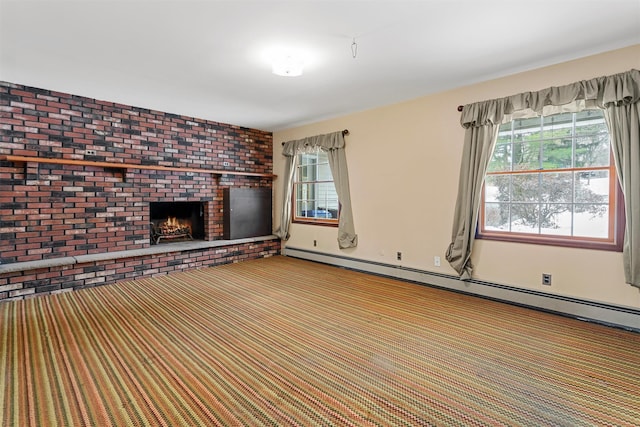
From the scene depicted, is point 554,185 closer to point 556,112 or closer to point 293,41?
point 556,112

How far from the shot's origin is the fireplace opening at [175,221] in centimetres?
534

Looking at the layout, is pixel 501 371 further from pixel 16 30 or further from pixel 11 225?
pixel 11 225

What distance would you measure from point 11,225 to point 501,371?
5.18m

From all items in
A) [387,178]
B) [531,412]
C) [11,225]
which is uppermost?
[387,178]

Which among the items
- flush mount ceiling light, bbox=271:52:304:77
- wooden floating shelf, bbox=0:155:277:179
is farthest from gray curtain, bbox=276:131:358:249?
flush mount ceiling light, bbox=271:52:304:77

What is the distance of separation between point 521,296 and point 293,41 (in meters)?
3.47

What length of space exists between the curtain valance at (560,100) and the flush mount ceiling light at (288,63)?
2068 millimetres

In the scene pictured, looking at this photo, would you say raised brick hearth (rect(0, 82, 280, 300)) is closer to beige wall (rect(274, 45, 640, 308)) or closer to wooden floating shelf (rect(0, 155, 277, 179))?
wooden floating shelf (rect(0, 155, 277, 179))

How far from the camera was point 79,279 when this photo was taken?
4.12 meters

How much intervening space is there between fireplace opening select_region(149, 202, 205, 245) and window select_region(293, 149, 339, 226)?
5.87ft

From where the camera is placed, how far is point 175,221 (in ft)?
18.6

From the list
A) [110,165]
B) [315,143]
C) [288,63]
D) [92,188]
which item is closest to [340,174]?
[315,143]

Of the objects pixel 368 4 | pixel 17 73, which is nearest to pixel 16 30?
pixel 17 73

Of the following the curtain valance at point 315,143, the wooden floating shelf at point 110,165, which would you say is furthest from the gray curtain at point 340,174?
the wooden floating shelf at point 110,165
